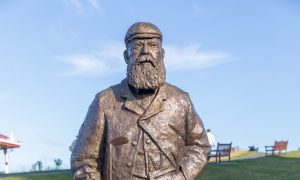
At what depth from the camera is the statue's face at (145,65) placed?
437 cm

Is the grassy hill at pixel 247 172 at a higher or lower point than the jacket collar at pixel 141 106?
lower

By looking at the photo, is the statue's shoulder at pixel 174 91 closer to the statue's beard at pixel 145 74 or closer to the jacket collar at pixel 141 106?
the jacket collar at pixel 141 106

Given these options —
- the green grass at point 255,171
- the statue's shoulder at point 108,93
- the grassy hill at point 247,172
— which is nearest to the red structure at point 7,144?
the grassy hill at point 247,172

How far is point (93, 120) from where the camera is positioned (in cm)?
446

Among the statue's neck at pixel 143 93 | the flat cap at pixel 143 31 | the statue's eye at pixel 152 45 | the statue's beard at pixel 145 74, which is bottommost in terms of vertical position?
the statue's neck at pixel 143 93

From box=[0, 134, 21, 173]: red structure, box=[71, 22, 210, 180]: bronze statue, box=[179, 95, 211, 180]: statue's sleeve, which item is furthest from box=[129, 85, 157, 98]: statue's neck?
box=[0, 134, 21, 173]: red structure

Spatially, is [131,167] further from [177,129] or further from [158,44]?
[158,44]

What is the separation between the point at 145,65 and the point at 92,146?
810 mm

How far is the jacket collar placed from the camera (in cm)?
440

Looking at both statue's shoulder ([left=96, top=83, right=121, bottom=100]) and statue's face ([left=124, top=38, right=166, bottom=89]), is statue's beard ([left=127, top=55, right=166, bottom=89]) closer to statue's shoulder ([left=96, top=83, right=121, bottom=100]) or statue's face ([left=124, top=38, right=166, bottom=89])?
statue's face ([left=124, top=38, right=166, bottom=89])

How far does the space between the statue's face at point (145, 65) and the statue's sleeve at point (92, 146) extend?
1.34 ft

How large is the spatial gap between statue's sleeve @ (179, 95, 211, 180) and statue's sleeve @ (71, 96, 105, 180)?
699 millimetres

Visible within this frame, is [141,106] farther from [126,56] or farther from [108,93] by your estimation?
[126,56]

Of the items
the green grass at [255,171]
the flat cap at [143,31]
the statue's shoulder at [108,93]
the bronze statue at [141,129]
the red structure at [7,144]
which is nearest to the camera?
the bronze statue at [141,129]
